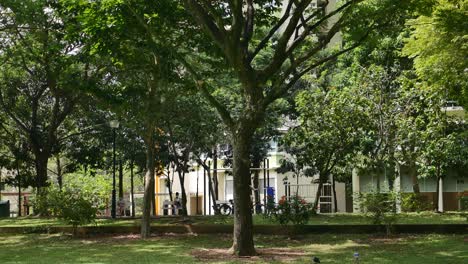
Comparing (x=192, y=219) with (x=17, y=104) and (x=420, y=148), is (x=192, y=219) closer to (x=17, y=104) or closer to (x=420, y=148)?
(x=420, y=148)

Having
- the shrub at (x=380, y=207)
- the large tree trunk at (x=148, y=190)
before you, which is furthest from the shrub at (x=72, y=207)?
the shrub at (x=380, y=207)

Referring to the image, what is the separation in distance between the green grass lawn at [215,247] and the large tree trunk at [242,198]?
56 cm

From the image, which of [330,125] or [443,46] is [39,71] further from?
[443,46]

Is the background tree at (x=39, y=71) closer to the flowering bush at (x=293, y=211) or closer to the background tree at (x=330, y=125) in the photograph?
the flowering bush at (x=293, y=211)

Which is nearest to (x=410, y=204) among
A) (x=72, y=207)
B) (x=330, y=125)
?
(x=330, y=125)

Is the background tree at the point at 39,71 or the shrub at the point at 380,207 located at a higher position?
the background tree at the point at 39,71

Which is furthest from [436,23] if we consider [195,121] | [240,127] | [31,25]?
[31,25]

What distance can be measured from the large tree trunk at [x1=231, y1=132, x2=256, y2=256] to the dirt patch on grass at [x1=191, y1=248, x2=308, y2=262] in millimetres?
307

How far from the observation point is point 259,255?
41.2 feet

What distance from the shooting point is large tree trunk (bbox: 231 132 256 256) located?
1251 cm

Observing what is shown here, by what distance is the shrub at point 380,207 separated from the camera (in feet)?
49.7

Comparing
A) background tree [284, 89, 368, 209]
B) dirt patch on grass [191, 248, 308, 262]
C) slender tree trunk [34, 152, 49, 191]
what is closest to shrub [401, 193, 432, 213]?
background tree [284, 89, 368, 209]

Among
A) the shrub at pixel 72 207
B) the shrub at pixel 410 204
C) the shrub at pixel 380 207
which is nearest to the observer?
the shrub at pixel 380 207

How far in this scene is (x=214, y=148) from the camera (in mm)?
26922
